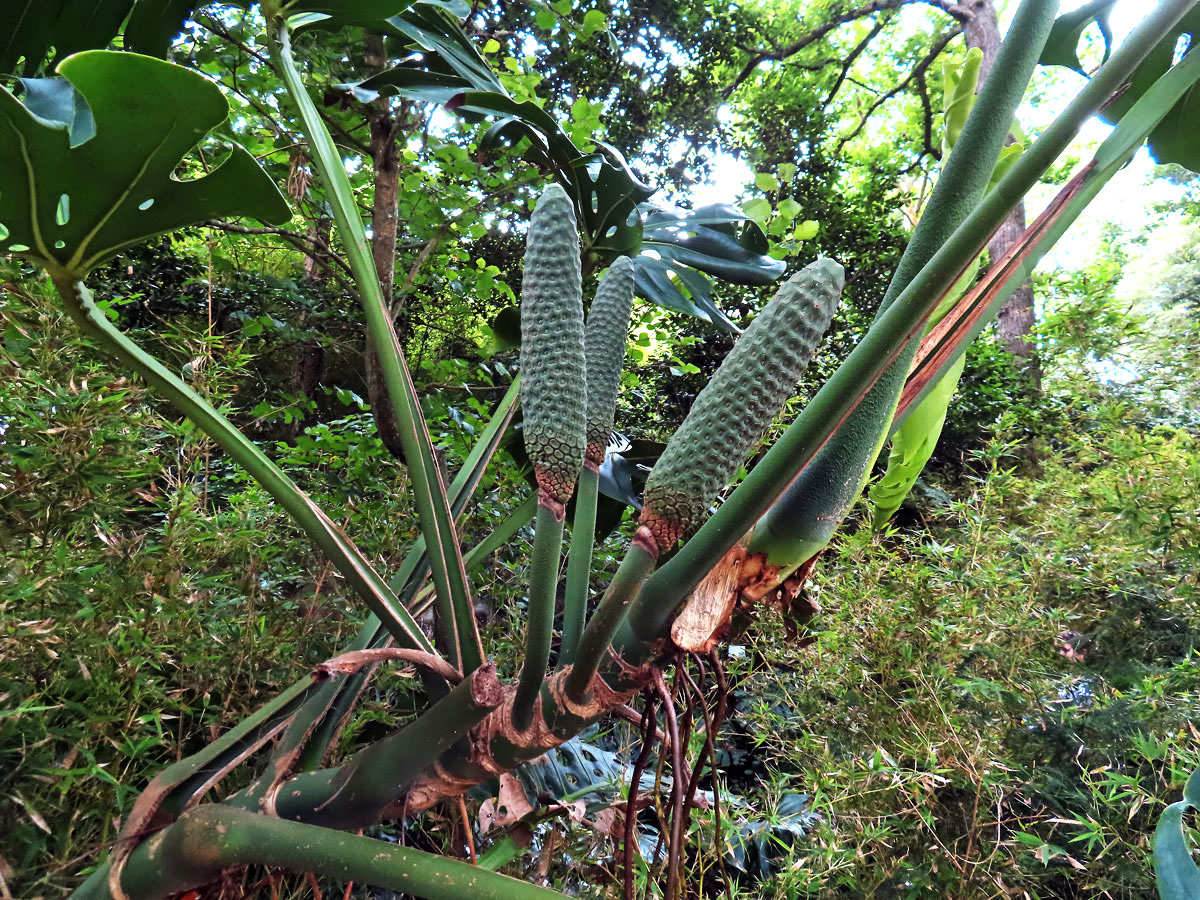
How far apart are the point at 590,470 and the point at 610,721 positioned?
1.04m

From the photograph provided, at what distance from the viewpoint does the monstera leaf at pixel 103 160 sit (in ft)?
1.48

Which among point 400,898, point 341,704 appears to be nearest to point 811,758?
point 400,898

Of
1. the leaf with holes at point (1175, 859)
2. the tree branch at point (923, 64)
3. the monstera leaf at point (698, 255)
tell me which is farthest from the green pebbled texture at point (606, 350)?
the tree branch at point (923, 64)

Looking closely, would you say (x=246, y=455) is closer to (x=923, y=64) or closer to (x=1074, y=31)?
(x=1074, y=31)

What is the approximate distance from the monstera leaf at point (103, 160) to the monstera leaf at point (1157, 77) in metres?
0.90

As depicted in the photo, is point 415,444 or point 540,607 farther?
point 415,444

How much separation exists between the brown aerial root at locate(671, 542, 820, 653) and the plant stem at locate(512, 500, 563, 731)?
0.11 meters

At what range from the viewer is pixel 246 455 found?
22.6 inches

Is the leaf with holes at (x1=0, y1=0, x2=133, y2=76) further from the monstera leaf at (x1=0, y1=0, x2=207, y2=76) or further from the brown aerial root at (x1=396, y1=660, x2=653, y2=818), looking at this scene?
the brown aerial root at (x1=396, y1=660, x2=653, y2=818)

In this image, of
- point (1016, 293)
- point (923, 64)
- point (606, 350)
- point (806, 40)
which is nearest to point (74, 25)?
point (606, 350)

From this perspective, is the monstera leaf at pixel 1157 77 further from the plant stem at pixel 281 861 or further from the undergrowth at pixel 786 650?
the plant stem at pixel 281 861

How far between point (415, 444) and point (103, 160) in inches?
13.2

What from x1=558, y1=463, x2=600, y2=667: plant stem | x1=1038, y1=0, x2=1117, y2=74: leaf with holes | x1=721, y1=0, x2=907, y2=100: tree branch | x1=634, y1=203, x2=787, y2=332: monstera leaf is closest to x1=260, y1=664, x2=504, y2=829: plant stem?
x1=558, y1=463, x2=600, y2=667: plant stem

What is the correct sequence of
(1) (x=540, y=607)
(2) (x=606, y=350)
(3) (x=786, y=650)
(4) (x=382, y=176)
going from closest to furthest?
(1) (x=540, y=607) → (2) (x=606, y=350) → (3) (x=786, y=650) → (4) (x=382, y=176)
